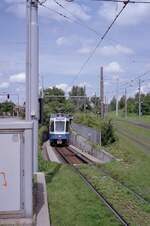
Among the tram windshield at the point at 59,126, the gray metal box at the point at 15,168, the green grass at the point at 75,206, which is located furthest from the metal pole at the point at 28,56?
the tram windshield at the point at 59,126

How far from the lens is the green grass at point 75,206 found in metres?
11.6

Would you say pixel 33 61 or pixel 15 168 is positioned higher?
pixel 33 61

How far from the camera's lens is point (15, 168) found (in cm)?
1040

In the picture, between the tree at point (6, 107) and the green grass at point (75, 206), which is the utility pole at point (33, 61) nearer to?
the green grass at point (75, 206)

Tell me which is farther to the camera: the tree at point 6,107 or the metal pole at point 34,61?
the tree at point 6,107

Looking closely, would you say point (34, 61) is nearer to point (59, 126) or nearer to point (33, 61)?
point (33, 61)

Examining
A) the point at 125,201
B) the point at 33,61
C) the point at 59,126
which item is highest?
the point at 33,61

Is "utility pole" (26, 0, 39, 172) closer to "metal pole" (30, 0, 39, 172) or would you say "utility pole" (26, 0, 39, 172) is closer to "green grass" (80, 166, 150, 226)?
"metal pole" (30, 0, 39, 172)

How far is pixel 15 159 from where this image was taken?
10375 mm

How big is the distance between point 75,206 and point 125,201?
6.85 ft

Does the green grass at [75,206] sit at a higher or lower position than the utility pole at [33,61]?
lower

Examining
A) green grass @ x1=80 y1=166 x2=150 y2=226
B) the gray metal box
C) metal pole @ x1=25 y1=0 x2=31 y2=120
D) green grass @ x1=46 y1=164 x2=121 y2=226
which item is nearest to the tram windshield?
green grass @ x1=80 y1=166 x2=150 y2=226

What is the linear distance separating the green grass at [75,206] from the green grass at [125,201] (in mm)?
468

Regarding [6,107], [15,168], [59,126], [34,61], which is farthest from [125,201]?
[6,107]
